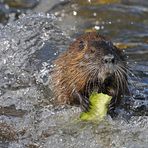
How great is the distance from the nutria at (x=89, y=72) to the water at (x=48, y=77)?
183 mm

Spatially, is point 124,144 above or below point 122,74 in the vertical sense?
below

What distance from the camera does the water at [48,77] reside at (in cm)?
589

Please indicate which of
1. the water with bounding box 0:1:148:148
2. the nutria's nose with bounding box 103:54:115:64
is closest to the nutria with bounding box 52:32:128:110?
the nutria's nose with bounding box 103:54:115:64

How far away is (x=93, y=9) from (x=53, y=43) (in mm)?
2265

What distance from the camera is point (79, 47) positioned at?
6246 millimetres

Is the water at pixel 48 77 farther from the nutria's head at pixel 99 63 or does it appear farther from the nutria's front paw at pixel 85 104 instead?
the nutria's head at pixel 99 63

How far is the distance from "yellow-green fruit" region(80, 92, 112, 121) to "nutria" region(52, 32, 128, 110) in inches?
2.1

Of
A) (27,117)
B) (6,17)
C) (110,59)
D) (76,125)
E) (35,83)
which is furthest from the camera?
(6,17)

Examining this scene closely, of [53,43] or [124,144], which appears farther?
[53,43]

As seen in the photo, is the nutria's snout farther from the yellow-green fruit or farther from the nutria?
the yellow-green fruit

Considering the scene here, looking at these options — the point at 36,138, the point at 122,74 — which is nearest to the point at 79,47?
the point at 122,74

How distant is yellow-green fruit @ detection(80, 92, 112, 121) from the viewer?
5.93m

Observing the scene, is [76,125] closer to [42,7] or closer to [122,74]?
[122,74]

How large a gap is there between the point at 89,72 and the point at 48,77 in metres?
1.19
